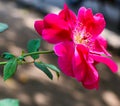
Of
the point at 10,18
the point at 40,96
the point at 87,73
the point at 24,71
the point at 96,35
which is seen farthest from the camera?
the point at 10,18

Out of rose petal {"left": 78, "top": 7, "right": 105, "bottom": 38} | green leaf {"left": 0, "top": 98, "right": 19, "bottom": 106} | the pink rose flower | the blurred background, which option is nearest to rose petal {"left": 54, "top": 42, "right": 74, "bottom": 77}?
the pink rose flower

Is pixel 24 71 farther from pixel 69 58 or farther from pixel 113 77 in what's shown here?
pixel 69 58

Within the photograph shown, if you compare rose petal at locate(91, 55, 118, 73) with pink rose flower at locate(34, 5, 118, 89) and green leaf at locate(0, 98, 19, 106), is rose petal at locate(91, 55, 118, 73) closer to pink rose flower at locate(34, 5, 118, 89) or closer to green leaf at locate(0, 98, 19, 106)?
pink rose flower at locate(34, 5, 118, 89)

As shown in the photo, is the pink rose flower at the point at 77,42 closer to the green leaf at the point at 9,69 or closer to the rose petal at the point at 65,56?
the rose petal at the point at 65,56

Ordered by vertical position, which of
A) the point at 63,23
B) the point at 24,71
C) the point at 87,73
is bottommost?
the point at 24,71

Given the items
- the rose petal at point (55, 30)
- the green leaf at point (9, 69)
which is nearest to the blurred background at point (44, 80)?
the green leaf at point (9, 69)

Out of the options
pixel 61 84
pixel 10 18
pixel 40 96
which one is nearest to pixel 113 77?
pixel 61 84

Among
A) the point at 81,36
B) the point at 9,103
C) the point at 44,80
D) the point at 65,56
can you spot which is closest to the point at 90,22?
the point at 81,36
